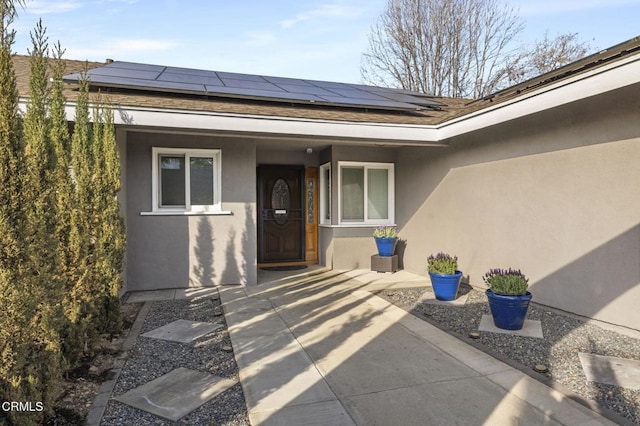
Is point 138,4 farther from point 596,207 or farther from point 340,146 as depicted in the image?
point 596,207

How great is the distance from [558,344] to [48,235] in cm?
496

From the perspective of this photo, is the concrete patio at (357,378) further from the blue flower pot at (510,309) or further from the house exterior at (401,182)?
the house exterior at (401,182)

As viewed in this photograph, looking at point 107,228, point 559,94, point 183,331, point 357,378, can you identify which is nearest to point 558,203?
point 559,94

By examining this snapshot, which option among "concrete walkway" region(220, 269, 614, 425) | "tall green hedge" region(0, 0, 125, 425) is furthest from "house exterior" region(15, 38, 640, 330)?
"concrete walkway" region(220, 269, 614, 425)

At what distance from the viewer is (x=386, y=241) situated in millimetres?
8297

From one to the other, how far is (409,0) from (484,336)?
18.0 meters

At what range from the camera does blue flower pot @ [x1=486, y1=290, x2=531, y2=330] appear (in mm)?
4395

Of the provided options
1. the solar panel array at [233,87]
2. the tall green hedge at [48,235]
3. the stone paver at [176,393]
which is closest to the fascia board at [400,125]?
the solar panel array at [233,87]

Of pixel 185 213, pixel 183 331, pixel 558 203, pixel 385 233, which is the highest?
pixel 558 203

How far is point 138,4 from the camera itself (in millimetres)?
7480

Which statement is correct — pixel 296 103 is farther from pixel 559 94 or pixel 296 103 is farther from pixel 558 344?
pixel 558 344

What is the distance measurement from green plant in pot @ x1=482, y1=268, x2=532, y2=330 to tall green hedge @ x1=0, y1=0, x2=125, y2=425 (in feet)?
14.5

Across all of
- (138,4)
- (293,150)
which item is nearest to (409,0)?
(293,150)

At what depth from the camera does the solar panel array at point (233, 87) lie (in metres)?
6.21
